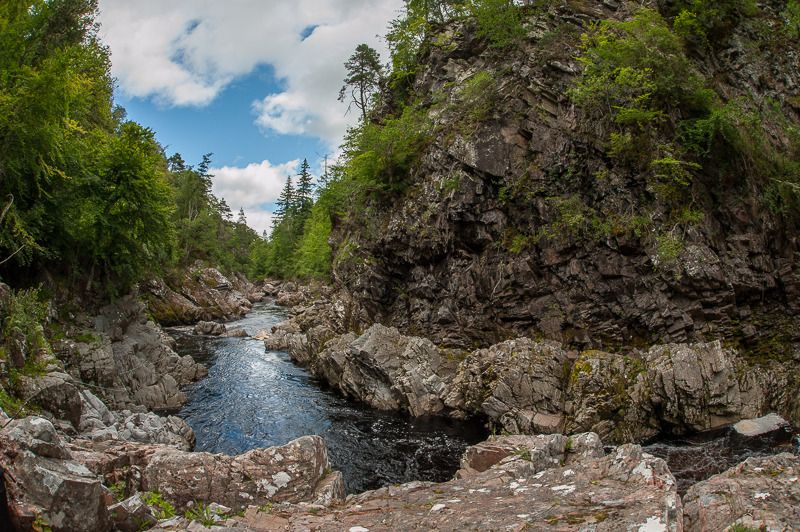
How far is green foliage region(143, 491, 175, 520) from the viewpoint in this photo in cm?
661

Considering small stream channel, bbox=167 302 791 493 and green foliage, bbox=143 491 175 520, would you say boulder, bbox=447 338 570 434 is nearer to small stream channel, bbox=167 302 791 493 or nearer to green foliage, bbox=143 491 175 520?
small stream channel, bbox=167 302 791 493

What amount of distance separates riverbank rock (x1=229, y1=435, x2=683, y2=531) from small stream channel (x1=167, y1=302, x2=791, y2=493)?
6.37m

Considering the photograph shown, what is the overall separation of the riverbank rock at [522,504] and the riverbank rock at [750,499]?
0.27 meters

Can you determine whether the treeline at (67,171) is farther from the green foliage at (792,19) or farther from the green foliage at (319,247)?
the green foliage at (792,19)

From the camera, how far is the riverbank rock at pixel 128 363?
16734mm

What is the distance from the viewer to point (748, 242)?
1906 centimetres

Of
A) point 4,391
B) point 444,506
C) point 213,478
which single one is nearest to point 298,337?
point 4,391

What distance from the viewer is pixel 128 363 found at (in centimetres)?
1919

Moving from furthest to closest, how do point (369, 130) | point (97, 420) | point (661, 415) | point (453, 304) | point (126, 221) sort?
point (369, 130) → point (453, 304) → point (126, 221) → point (661, 415) → point (97, 420)

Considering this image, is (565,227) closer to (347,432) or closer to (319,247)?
(347,432)

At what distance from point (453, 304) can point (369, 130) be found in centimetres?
1274

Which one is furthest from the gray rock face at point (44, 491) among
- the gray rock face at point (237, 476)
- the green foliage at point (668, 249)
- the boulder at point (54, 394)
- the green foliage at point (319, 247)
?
the green foliage at point (319, 247)

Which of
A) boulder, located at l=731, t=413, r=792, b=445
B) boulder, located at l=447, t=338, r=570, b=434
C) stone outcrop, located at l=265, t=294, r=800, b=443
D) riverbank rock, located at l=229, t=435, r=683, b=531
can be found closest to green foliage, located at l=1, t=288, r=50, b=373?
riverbank rock, located at l=229, t=435, r=683, b=531

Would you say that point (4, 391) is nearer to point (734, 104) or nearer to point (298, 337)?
point (298, 337)
